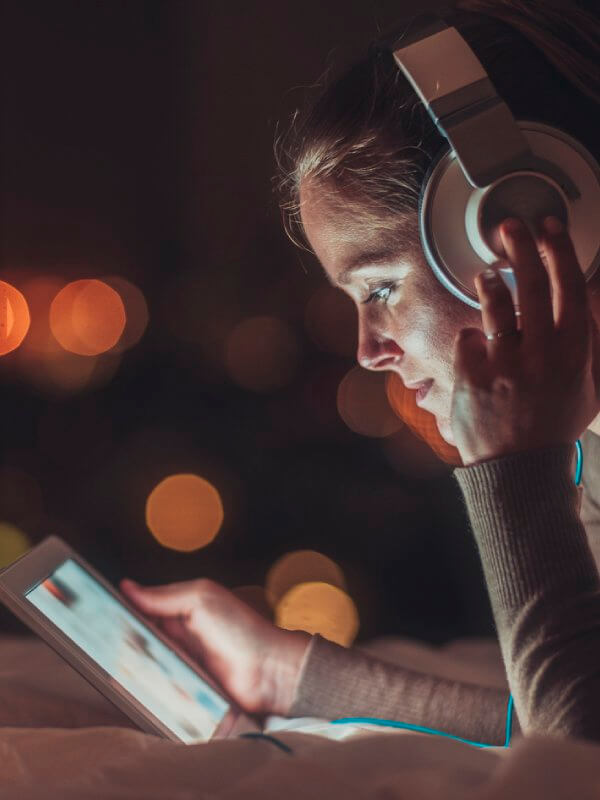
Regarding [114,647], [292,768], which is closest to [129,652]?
[114,647]

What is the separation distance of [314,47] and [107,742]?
52.0 inches

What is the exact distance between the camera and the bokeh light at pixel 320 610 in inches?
64.3

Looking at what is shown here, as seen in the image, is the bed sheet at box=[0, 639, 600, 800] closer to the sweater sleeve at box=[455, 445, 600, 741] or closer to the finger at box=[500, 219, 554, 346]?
the sweater sleeve at box=[455, 445, 600, 741]

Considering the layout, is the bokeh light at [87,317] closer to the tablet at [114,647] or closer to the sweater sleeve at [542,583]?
the tablet at [114,647]

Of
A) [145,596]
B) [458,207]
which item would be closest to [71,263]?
[145,596]

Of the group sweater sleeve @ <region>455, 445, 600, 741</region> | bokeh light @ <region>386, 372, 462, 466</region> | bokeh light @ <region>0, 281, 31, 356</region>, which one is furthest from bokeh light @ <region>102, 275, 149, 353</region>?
sweater sleeve @ <region>455, 445, 600, 741</region>

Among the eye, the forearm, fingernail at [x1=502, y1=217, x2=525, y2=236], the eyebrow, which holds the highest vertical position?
the eyebrow

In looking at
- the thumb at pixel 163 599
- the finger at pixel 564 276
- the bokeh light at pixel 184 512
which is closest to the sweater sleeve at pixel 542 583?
the finger at pixel 564 276

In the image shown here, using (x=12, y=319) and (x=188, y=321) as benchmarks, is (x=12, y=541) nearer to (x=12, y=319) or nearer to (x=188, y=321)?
(x=12, y=319)

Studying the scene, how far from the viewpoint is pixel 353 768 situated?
1.36 feet

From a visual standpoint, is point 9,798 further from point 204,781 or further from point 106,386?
point 106,386

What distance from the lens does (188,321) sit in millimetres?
1726

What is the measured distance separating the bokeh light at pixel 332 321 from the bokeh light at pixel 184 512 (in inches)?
15.5

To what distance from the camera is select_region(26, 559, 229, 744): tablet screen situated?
70cm
